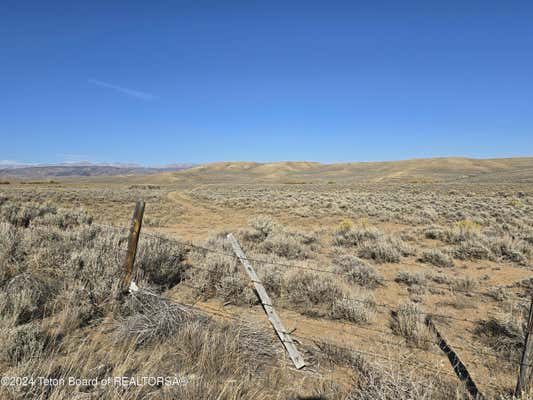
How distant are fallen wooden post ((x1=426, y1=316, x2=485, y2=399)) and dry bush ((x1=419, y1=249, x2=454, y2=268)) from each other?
3881mm

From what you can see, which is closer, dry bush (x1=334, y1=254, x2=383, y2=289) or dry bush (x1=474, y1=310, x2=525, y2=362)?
dry bush (x1=474, y1=310, x2=525, y2=362)

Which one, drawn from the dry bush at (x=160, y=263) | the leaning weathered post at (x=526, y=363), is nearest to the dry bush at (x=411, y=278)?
the leaning weathered post at (x=526, y=363)

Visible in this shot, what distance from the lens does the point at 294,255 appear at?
26.5 ft

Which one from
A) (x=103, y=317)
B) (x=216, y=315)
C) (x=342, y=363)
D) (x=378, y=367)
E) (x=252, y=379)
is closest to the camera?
(x=252, y=379)

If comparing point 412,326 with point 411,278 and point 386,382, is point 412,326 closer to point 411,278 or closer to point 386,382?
point 386,382

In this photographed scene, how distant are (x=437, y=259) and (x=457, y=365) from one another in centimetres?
507

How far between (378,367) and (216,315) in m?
2.56

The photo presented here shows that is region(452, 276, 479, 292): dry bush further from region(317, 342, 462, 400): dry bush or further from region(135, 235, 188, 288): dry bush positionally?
Result: region(135, 235, 188, 288): dry bush

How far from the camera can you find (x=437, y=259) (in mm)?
7898

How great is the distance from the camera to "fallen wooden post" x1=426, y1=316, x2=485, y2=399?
3127mm

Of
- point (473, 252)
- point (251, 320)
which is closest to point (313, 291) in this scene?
point (251, 320)

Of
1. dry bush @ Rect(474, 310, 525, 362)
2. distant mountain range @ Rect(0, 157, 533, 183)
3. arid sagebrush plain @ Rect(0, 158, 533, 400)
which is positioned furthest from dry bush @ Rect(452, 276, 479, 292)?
distant mountain range @ Rect(0, 157, 533, 183)

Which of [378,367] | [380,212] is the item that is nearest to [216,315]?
[378,367]

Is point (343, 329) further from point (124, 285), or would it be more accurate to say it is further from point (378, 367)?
point (124, 285)
